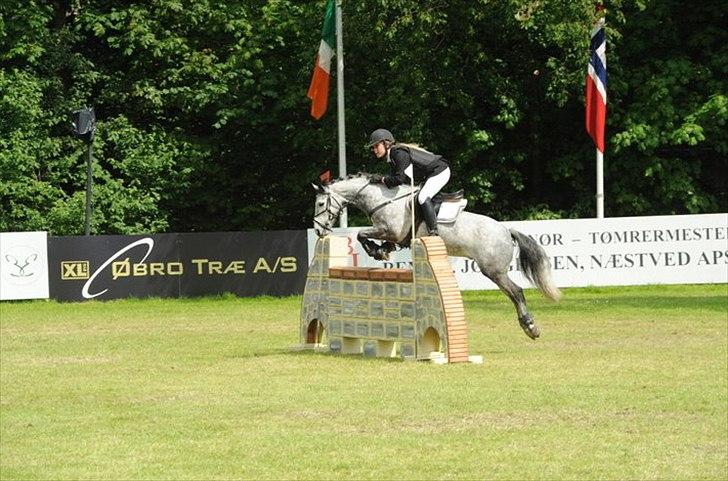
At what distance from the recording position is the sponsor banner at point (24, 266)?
3162 cm

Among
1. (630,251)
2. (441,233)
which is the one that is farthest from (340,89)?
(441,233)

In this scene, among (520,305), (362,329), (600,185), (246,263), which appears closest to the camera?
(362,329)

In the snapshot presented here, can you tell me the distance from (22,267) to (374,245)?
14330 millimetres

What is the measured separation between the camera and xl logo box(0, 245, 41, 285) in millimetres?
31766

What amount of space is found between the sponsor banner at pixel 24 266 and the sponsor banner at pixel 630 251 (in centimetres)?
887

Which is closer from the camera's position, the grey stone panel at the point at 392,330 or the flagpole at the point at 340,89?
the grey stone panel at the point at 392,330

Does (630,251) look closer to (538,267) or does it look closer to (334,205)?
(538,267)

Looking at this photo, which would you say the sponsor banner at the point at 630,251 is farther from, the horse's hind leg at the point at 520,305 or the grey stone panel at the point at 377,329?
the grey stone panel at the point at 377,329

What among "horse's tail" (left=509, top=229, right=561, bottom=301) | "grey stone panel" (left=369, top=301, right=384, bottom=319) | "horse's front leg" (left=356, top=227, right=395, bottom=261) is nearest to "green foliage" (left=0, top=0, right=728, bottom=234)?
"horse's tail" (left=509, top=229, right=561, bottom=301)

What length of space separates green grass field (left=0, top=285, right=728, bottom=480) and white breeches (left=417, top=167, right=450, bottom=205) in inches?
84.7

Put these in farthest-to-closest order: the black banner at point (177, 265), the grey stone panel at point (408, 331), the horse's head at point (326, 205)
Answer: the black banner at point (177, 265)
the horse's head at point (326, 205)
the grey stone panel at point (408, 331)

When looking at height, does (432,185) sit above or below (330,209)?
above


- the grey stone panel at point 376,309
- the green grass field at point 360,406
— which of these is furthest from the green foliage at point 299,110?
the grey stone panel at point 376,309

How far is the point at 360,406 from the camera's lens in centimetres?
1462
